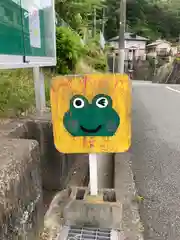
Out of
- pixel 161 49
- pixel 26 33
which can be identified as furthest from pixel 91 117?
pixel 161 49

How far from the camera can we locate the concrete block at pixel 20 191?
60.1 inches

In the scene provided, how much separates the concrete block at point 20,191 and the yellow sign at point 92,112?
279 mm

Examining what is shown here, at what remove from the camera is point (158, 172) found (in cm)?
347

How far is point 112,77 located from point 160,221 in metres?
1.45

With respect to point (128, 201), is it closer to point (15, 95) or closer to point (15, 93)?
point (15, 95)

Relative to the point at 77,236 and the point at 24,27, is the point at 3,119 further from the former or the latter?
the point at 77,236

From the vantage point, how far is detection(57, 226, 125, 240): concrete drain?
208 centimetres

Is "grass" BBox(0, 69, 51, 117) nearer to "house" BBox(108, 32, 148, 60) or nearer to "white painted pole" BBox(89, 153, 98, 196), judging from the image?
"white painted pole" BBox(89, 153, 98, 196)

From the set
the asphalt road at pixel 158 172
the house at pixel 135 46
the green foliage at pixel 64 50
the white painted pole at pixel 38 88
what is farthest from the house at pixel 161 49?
the white painted pole at pixel 38 88

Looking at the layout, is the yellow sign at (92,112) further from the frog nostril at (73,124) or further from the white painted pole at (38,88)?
the white painted pole at (38,88)

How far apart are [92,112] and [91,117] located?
0.04 meters

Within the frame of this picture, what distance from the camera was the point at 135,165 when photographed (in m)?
3.74

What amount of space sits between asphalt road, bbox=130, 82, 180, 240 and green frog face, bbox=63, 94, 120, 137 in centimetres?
105

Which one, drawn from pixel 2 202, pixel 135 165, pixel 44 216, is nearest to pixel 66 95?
pixel 2 202
